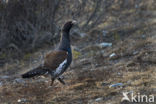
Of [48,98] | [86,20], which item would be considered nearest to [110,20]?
[86,20]

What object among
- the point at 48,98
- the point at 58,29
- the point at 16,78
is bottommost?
the point at 48,98

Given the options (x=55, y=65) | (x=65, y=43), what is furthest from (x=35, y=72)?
(x=65, y=43)

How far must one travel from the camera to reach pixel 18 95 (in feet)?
25.0

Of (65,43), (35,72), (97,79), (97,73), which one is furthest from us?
(97,73)

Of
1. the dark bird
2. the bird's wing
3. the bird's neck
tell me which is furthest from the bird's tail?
the bird's neck

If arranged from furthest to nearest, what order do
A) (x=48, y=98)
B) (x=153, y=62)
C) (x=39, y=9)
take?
1. (x=39, y=9)
2. (x=153, y=62)
3. (x=48, y=98)

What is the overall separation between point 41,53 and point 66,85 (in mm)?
3376

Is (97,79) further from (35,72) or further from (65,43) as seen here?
(35,72)

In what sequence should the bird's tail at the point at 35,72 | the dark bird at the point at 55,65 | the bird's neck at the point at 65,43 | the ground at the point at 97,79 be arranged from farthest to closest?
the bird's neck at the point at 65,43 → the dark bird at the point at 55,65 → the bird's tail at the point at 35,72 → the ground at the point at 97,79

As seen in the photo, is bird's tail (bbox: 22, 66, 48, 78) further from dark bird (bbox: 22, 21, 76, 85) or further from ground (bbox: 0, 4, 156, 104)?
ground (bbox: 0, 4, 156, 104)

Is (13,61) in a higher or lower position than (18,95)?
higher

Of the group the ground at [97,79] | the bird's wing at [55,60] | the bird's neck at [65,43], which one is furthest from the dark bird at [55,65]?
the ground at [97,79]

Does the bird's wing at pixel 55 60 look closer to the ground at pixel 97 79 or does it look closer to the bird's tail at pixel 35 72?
the bird's tail at pixel 35 72

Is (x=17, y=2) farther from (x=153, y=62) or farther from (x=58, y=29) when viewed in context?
(x=153, y=62)
